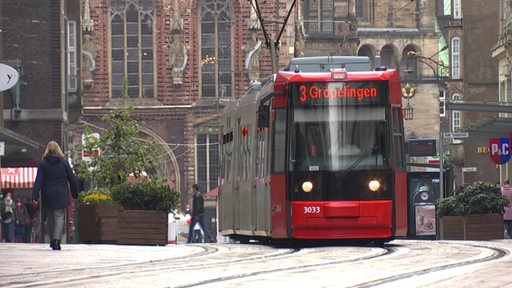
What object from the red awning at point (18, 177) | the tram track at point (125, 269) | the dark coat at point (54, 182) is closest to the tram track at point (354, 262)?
the tram track at point (125, 269)

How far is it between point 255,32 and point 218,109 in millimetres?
3771

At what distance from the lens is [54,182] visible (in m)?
24.0

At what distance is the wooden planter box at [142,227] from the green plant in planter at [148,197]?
0.12m

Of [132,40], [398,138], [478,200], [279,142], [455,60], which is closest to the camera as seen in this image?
[398,138]

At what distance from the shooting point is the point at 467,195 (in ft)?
103

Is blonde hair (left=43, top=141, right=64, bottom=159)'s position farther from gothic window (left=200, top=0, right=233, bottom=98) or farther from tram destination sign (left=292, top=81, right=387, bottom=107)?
gothic window (left=200, top=0, right=233, bottom=98)

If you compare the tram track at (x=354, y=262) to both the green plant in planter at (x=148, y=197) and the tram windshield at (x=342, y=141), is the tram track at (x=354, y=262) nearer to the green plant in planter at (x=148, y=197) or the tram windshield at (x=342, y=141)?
the tram windshield at (x=342, y=141)

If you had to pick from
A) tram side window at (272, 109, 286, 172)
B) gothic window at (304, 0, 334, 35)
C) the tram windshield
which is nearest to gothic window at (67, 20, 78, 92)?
tram side window at (272, 109, 286, 172)

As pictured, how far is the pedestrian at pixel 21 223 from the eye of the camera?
45.6 m

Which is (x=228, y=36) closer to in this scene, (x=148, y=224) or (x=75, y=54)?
(x=75, y=54)

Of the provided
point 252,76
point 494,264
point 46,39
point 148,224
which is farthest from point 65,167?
point 252,76

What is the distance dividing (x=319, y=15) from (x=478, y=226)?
79321 mm

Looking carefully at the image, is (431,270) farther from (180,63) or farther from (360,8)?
(360,8)

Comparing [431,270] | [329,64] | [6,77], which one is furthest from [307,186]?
[431,270]
